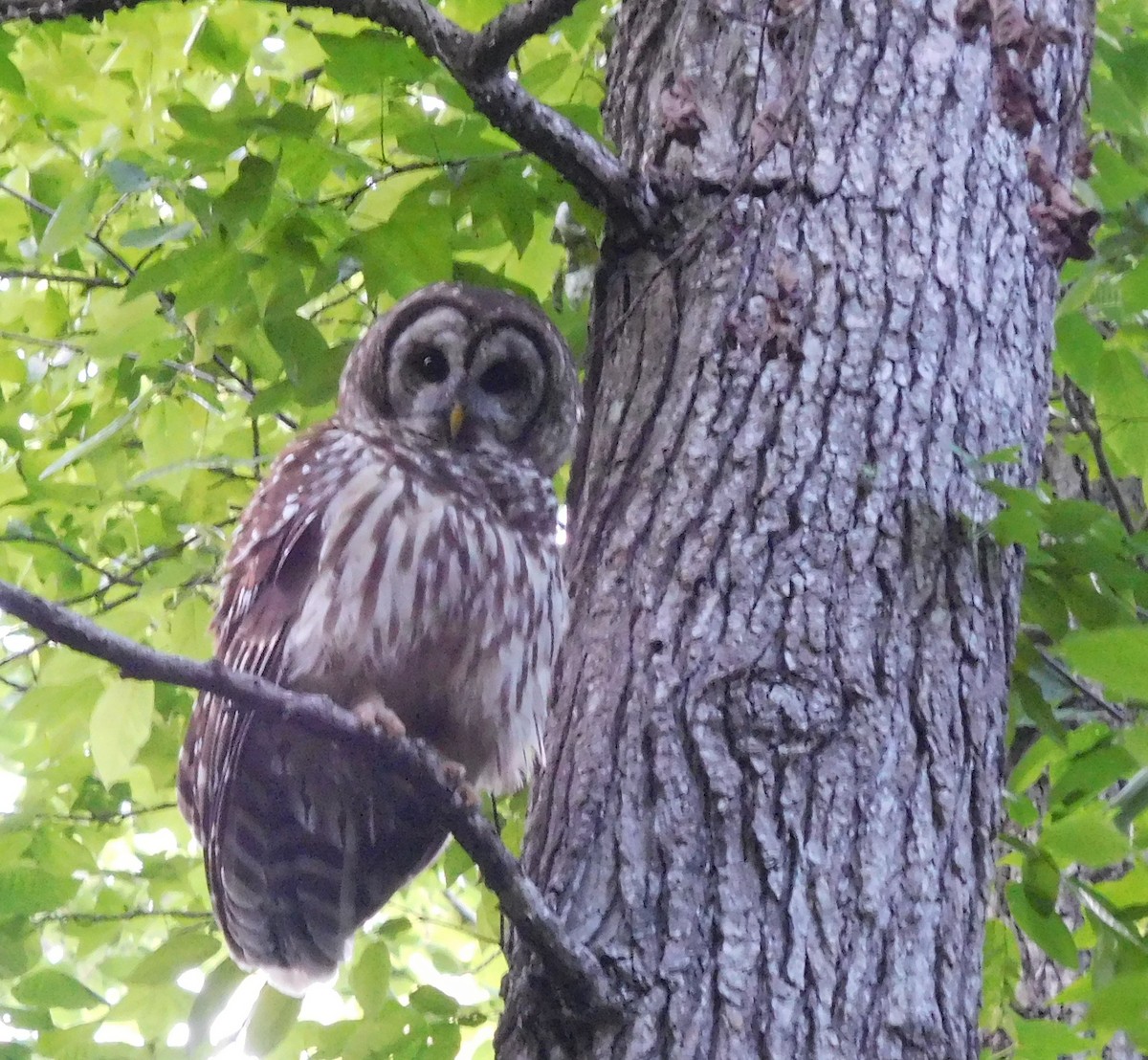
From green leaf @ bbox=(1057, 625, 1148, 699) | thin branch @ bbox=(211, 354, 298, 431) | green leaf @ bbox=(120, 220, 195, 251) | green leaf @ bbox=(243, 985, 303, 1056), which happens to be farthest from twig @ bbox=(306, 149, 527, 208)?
green leaf @ bbox=(243, 985, 303, 1056)

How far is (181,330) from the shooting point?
9.42 ft

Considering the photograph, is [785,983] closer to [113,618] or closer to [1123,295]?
[1123,295]

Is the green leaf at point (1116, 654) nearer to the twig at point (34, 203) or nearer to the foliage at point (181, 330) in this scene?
the foliage at point (181, 330)

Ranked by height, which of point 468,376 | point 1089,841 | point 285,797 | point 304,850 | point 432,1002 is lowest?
point 432,1002

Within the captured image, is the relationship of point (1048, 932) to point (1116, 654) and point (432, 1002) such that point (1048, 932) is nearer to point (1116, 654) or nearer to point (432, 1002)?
point (1116, 654)

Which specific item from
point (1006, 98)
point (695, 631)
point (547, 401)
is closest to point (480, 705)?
point (695, 631)

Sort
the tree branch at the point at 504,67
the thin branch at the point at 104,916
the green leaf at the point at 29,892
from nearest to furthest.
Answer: the tree branch at the point at 504,67
the green leaf at the point at 29,892
the thin branch at the point at 104,916

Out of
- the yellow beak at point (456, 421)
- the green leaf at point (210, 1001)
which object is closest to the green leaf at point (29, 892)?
the green leaf at point (210, 1001)

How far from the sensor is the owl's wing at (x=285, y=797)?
2.35m

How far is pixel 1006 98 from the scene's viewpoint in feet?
7.79

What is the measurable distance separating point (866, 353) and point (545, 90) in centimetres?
99

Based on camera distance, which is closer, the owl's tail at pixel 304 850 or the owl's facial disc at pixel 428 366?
the owl's tail at pixel 304 850

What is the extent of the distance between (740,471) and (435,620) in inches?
24.8

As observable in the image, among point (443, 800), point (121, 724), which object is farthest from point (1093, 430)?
point (121, 724)
